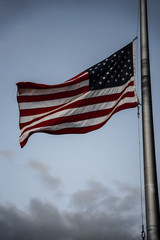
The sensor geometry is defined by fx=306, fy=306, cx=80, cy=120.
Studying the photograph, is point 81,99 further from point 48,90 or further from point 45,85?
point 45,85

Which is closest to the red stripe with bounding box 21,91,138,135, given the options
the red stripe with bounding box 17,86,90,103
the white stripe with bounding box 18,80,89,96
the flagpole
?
the red stripe with bounding box 17,86,90,103

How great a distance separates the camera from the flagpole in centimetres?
742

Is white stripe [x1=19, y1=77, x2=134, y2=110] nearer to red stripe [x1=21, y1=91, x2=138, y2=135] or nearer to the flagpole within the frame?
red stripe [x1=21, y1=91, x2=138, y2=135]

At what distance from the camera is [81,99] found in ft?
39.0

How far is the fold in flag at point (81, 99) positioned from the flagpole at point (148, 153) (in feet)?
5.42

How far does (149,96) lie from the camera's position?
920cm

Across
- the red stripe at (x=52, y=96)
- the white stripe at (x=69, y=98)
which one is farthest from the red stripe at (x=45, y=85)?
the white stripe at (x=69, y=98)

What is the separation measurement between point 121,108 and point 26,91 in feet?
12.5

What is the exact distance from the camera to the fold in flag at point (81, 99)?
11.6 meters

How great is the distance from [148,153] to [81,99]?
171 inches

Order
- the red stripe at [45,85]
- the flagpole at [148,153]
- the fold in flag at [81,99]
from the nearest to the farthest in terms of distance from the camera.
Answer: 1. the flagpole at [148,153]
2. the fold in flag at [81,99]
3. the red stripe at [45,85]

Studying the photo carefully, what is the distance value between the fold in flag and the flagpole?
1651mm

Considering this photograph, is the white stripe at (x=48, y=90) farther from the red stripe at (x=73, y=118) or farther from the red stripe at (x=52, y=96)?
the red stripe at (x=73, y=118)

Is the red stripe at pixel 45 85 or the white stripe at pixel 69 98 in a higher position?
the red stripe at pixel 45 85
